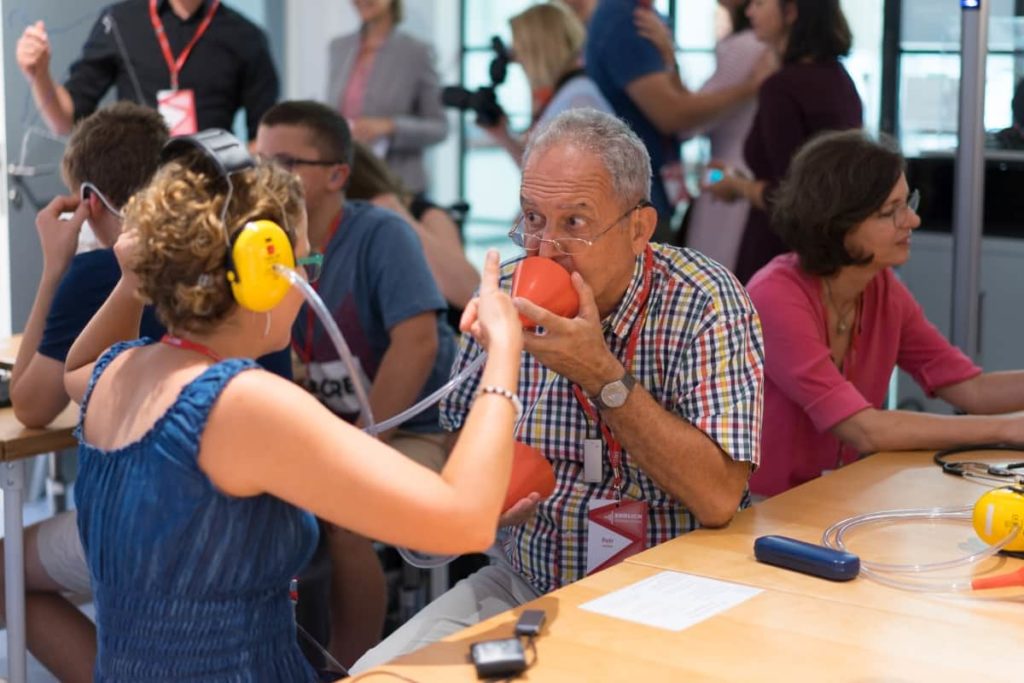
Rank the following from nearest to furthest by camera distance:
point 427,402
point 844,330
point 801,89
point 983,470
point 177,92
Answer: point 427,402
point 983,470
point 844,330
point 801,89
point 177,92

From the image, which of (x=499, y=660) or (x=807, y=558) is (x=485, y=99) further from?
(x=499, y=660)

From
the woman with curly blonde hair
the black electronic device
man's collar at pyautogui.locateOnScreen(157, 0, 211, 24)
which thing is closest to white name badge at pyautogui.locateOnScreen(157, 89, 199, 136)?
man's collar at pyautogui.locateOnScreen(157, 0, 211, 24)

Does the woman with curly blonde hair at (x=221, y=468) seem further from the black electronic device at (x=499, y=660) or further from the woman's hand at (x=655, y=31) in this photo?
the woman's hand at (x=655, y=31)

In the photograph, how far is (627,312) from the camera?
2217mm

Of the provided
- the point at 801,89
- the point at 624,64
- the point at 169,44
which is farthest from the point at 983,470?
the point at 169,44

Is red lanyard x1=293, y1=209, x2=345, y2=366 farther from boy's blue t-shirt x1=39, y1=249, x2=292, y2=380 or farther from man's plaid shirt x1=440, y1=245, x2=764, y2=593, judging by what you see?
man's plaid shirt x1=440, y1=245, x2=764, y2=593

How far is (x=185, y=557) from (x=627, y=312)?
34.5 inches

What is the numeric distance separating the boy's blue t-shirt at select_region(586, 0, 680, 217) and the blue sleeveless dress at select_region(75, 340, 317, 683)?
2.57 metres

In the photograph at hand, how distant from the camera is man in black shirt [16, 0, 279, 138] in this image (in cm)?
457

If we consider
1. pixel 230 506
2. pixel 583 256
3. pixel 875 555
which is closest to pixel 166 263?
pixel 230 506

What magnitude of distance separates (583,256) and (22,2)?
3.24 metres

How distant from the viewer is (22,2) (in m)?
4.67

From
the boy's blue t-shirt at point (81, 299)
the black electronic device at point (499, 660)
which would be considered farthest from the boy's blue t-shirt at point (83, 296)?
the black electronic device at point (499, 660)

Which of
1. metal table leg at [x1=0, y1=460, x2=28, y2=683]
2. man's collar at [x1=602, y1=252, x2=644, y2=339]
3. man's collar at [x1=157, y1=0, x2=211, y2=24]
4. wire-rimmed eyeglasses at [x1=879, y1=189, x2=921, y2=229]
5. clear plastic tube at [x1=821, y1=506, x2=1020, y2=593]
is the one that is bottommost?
metal table leg at [x1=0, y1=460, x2=28, y2=683]
